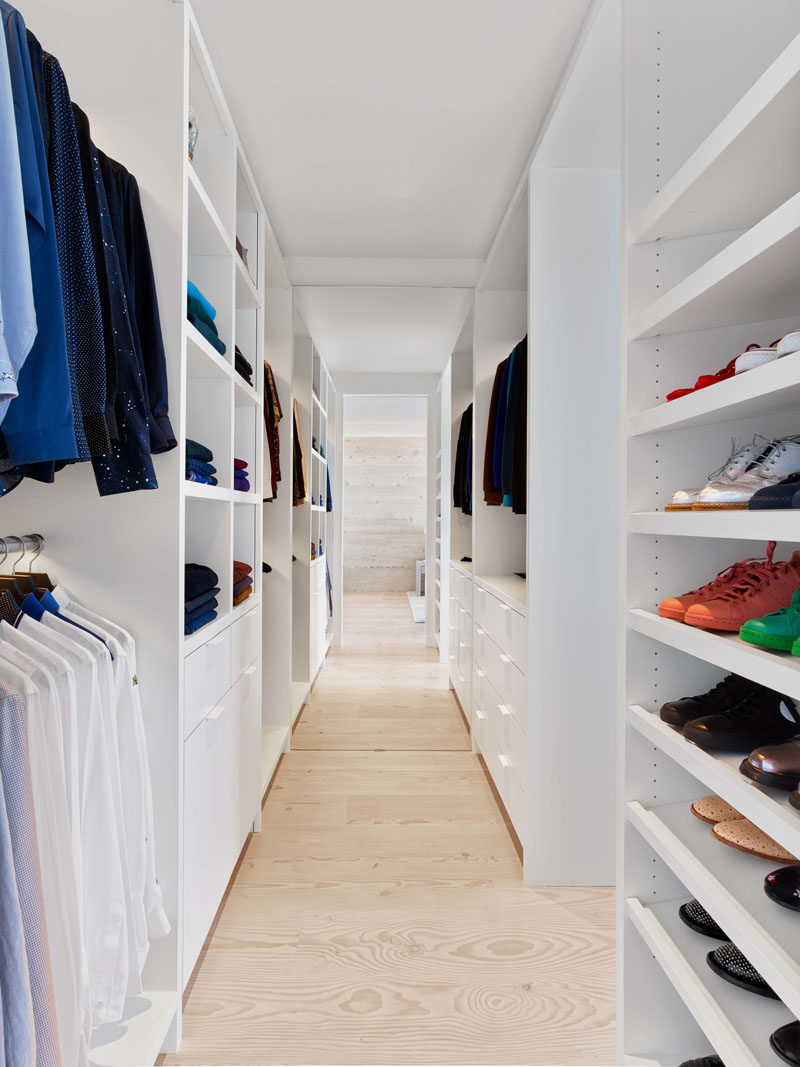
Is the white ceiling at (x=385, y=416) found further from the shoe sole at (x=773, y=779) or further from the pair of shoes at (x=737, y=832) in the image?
the shoe sole at (x=773, y=779)

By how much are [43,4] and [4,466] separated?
1074 mm

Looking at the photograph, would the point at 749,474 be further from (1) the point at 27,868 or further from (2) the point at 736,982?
(1) the point at 27,868

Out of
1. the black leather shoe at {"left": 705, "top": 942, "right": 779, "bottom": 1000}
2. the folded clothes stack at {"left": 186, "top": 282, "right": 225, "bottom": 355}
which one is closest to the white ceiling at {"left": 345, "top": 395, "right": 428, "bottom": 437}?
the folded clothes stack at {"left": 186, "top": 282, "right": 225, "bottom": 355}

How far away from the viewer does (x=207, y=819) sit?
68.9 inches

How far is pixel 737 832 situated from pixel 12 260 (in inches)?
51.2

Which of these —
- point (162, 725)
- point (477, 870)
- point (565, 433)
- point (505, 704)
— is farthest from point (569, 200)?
point (477, 870)

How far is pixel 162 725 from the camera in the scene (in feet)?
4.83

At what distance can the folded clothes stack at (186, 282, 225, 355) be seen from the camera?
1.79m

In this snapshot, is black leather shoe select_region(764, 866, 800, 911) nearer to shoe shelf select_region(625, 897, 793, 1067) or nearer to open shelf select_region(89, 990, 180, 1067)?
shoe shelf select_region(625, 897, 793, 1067)

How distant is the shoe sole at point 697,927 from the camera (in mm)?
Result: 1131

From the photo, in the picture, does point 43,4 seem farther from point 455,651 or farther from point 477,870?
point 455,651

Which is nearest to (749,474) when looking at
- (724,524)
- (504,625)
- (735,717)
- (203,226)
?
(724,524)

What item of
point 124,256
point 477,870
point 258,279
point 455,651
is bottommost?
point 477,870

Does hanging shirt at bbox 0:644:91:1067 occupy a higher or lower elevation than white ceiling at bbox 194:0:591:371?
lower
